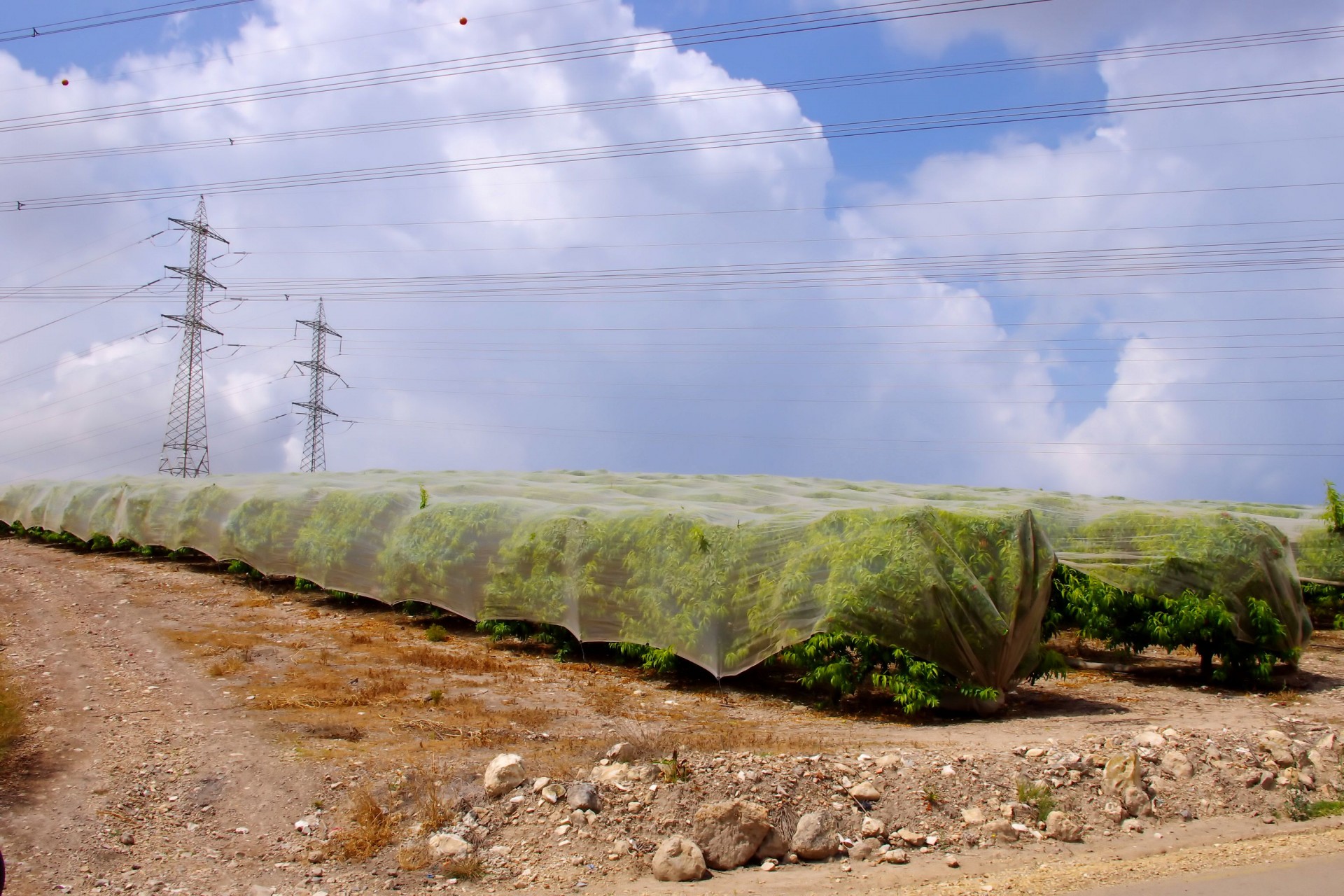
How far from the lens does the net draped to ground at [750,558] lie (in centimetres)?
970

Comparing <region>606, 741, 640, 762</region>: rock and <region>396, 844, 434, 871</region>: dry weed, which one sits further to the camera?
<region>606, 741, 640, 762</region>: rock

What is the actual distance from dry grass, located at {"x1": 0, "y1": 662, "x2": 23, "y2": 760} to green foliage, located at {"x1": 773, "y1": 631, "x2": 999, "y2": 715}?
700cm

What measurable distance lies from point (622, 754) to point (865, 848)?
1.83 meters

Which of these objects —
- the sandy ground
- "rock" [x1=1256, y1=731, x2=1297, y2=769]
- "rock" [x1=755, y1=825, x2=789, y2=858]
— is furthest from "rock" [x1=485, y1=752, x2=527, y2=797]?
"rock" [x1=1256, y1=731, x2=1297, y2=769]

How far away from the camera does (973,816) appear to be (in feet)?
20.9

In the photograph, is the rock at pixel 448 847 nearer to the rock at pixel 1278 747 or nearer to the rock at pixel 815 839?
the rock at pixel 815 839

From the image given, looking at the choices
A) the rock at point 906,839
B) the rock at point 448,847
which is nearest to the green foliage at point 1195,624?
the rock at point 906,839

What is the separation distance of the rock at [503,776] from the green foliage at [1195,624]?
29.2 ft

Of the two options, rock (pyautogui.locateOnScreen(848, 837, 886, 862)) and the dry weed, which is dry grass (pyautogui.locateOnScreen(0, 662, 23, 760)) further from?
rock (pyautogui.locateOnScreen(848, 837, 886, 862))

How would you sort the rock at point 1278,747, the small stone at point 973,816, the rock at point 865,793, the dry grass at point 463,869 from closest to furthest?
the dry grass at point 463,869, the small stone at point 973,816, the rock at point 865,793, the rock at point 1278,747

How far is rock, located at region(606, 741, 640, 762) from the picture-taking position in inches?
266

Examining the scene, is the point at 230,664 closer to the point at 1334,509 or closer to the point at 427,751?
the point at 427,751

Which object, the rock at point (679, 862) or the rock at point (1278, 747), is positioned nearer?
the rock at point (679, 862)

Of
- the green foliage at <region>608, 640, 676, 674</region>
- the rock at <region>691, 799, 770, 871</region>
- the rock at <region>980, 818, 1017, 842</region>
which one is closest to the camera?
the rock at <region>691, 799, 770, 871</region>
